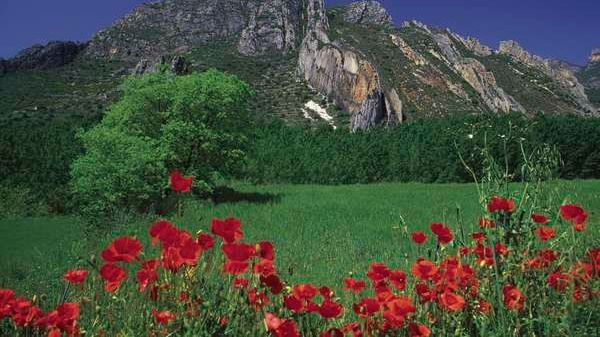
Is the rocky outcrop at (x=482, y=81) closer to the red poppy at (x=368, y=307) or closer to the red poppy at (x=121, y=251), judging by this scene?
the red poppy at (x=368, y=307)

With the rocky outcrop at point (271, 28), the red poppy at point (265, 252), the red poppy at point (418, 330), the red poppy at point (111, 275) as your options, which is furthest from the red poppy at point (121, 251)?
the rocky outcrop at point (271, 28)

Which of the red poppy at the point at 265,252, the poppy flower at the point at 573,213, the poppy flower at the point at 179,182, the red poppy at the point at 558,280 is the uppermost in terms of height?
the poppy flower at the point at 573,213

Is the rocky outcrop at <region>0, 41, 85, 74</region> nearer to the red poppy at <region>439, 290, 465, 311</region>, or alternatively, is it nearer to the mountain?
the mountain

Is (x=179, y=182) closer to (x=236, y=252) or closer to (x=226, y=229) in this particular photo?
(x=226, y=229)

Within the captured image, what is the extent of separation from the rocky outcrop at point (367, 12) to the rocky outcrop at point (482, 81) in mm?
29252

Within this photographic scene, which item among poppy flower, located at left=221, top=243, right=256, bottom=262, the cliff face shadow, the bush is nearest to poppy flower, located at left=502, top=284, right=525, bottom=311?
poppy flower, located at left=221, top=243, right=256, bottom=262

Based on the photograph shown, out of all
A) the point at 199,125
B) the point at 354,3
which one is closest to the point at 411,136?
the point at 199,125

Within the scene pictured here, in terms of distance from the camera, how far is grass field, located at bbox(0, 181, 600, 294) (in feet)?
27.6

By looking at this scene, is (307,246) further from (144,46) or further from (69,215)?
(144,46)

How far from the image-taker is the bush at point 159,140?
16766 mm

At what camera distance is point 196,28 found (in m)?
110

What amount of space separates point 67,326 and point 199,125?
1728 cm

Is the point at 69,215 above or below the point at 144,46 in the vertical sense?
below

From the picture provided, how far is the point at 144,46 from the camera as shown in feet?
342
